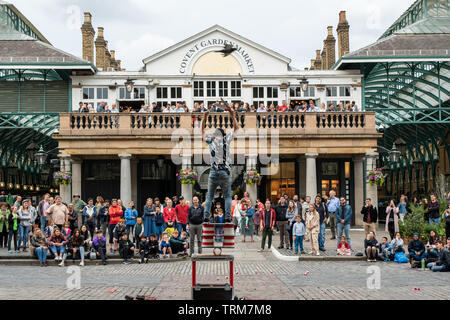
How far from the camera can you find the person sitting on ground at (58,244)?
17.2m

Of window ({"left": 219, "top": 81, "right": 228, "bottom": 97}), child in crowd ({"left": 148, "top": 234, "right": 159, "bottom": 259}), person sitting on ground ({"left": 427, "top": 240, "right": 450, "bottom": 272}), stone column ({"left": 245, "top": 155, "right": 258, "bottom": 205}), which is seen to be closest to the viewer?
person sitting on ground ({"left": 427, "top": 240, "right": 450, "bottom": 272})

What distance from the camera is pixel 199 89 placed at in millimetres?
30062

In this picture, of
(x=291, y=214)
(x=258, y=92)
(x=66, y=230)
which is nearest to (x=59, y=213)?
(x=66, y=230)

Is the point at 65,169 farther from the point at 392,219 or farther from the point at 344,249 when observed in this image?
the point at 392,219

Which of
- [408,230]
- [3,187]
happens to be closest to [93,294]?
[408,230]

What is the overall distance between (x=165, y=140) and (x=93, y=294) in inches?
569

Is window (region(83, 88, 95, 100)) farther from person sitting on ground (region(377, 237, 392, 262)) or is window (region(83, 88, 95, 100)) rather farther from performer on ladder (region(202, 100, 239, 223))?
performer on ladder (region(202, 100, 239, 223))

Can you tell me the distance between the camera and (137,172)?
29.0 metres

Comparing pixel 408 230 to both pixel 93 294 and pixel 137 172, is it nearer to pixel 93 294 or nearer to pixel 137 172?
pixel 93 294

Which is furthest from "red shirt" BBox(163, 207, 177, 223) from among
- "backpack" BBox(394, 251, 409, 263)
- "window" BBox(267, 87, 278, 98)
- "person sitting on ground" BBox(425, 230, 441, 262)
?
"window" BBox(267, 87, 278, 98)

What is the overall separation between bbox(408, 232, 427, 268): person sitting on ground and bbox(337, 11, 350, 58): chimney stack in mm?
26392

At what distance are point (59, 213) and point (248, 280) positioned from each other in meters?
8.33

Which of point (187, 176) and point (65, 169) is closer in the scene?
point (187, 176)

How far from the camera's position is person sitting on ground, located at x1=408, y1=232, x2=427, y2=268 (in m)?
16.1
